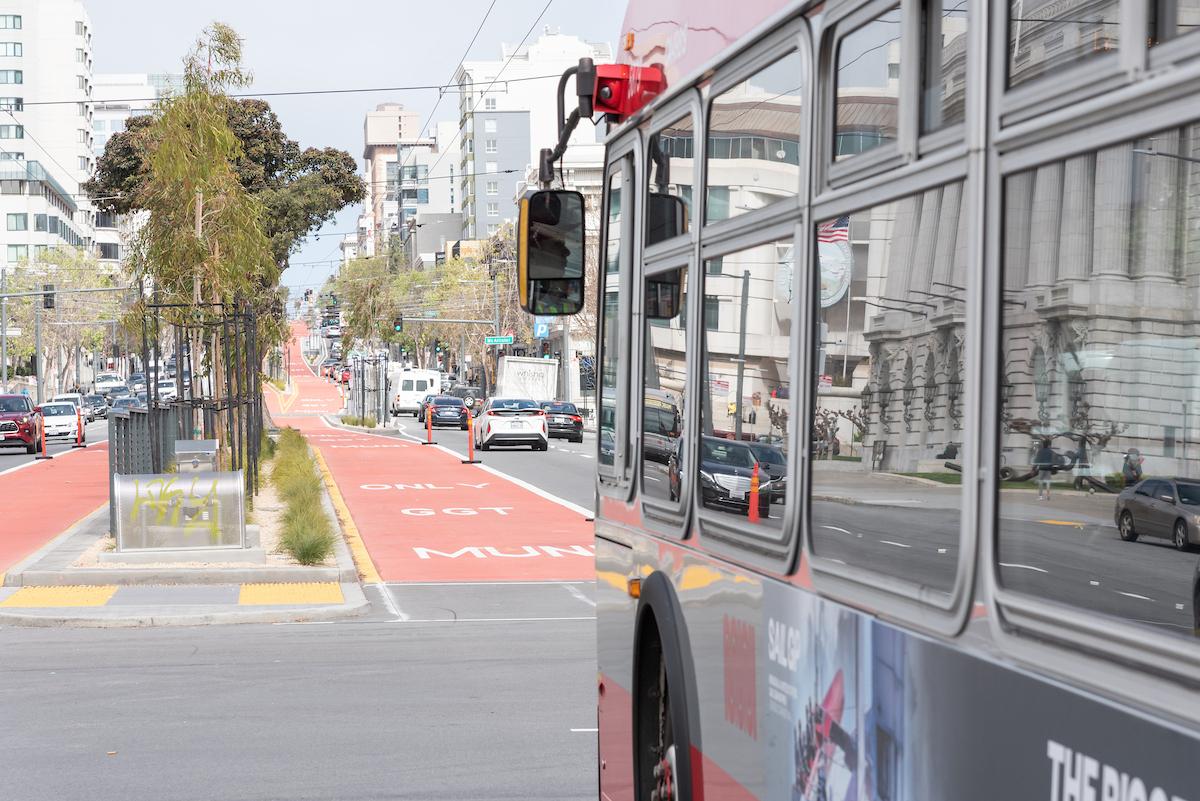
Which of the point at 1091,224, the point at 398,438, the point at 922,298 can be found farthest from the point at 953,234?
the point at 398,438

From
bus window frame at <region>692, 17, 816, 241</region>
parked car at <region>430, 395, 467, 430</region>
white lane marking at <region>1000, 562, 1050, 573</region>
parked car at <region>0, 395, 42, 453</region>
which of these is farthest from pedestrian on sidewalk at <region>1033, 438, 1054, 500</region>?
parked car at <region>430, 395, 467, 430</region>

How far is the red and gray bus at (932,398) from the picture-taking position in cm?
240

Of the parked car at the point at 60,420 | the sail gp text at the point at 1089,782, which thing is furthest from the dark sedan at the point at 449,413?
the sail gp text at the point at 1089,782

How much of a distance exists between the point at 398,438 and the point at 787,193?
5320cm

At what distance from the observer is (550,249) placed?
6289 mm

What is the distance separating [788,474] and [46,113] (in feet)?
494

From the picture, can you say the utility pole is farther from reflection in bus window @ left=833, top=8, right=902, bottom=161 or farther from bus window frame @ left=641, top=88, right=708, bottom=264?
reflection in bus window @ left=833, top=8, right=902, bottom=161

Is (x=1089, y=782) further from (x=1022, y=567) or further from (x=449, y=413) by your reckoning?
(x=449, y=413)

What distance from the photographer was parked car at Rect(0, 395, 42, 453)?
45.2m

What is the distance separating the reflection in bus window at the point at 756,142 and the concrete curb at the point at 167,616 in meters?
→ 10.1

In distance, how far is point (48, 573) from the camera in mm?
15727

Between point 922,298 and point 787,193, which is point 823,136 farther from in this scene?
point 922,298

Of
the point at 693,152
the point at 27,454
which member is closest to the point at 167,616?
the point at 693,152

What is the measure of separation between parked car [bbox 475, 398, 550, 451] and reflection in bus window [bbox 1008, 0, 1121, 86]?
141 feet
